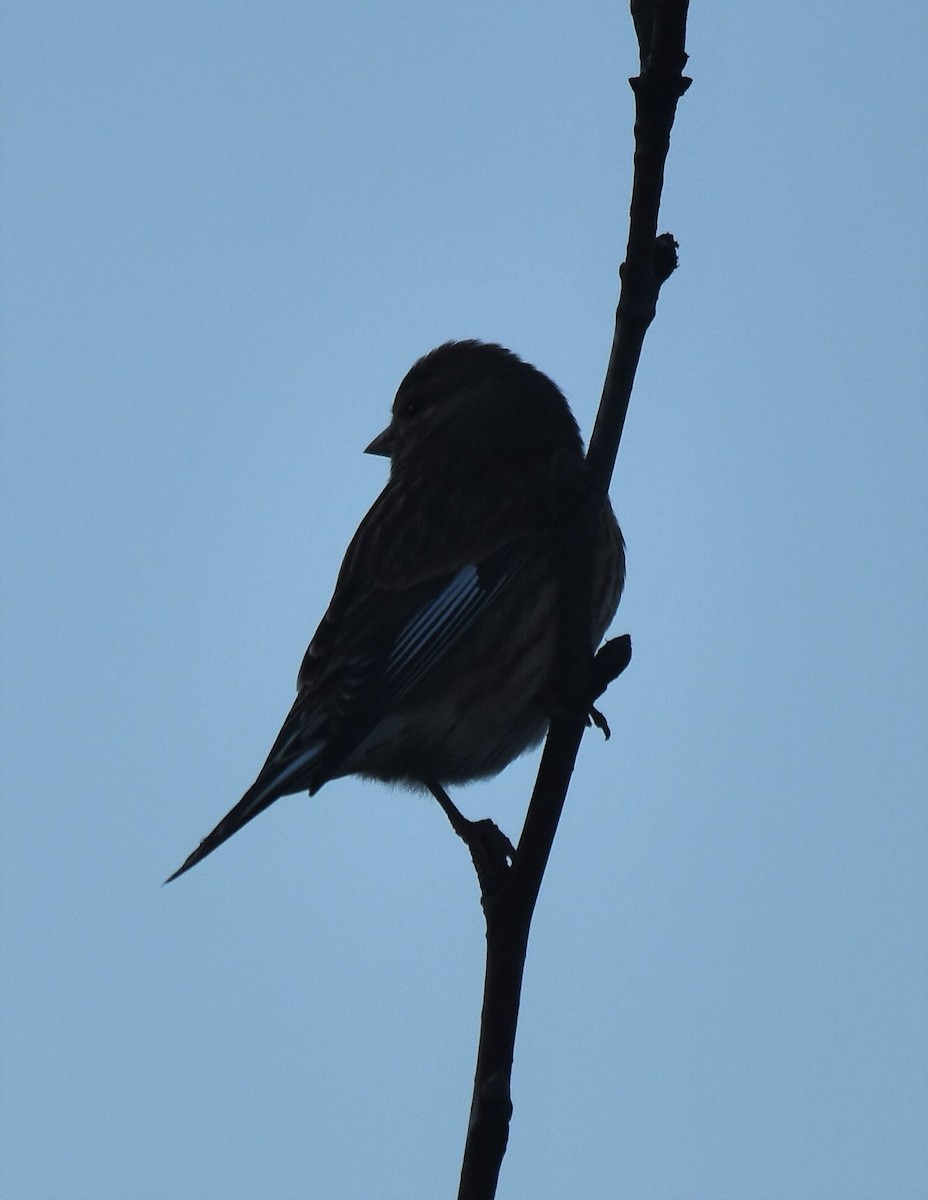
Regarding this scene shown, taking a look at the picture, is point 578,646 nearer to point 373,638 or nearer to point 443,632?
point 443,632

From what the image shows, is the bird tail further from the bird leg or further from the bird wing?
the bird leg

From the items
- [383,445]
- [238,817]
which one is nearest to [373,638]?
[238,817]

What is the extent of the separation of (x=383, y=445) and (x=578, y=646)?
3.96m

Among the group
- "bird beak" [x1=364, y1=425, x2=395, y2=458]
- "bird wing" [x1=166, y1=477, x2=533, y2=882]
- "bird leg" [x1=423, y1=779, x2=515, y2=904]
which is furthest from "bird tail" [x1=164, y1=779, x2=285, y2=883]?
"bird beak" [x1=364, y1=425, x2=395, y2=458]

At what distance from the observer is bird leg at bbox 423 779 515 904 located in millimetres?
4059

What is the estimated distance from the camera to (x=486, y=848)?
4449mm

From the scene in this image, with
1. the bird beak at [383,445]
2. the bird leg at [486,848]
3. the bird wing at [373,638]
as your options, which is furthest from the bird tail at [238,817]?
the bird beak at [383,445]

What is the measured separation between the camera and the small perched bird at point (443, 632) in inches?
204

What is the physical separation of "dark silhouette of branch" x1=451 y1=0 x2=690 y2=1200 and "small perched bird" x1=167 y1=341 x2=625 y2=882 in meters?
0.81

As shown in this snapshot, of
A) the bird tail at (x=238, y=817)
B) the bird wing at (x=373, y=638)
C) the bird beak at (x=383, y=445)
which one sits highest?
the bird beak at (x=383, y=445)

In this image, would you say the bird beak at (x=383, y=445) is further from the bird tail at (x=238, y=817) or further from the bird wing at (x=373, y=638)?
the bird tail at (x=238, y=817)

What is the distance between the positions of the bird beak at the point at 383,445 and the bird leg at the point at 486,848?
3095 millimetres

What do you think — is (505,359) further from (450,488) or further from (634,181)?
(634,181)

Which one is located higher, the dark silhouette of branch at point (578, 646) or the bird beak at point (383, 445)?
the bird beak at point (383, 445)
